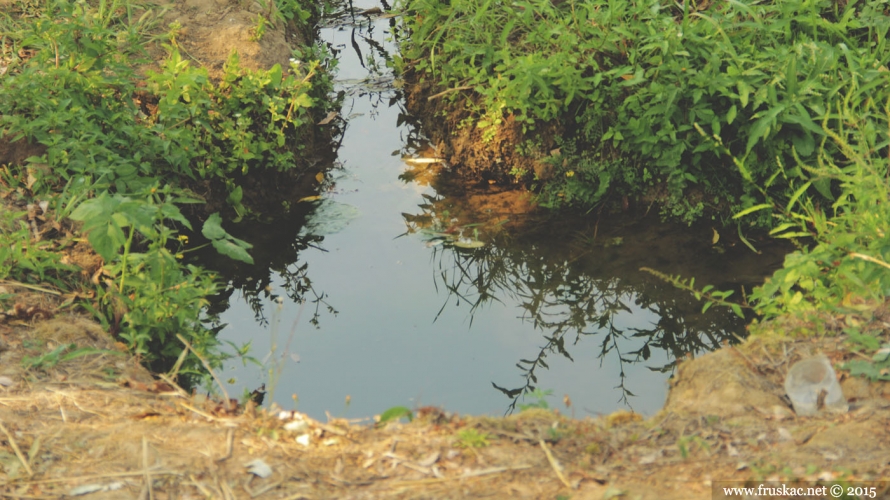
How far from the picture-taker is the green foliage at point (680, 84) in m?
3.86

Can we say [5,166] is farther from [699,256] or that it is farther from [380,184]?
[699,256]

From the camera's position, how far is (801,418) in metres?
2.38

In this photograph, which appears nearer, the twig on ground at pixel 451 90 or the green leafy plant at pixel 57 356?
the green leafy plant at pixel 57 356

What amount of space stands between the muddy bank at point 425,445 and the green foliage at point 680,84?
158 centimetres

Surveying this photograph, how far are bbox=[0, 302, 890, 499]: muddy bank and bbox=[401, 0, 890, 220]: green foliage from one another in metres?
1.58

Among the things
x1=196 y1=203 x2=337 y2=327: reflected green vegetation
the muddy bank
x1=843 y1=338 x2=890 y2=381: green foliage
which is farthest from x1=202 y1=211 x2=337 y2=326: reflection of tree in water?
x1=843 y1=338 x2=890 y2=381: green foliage

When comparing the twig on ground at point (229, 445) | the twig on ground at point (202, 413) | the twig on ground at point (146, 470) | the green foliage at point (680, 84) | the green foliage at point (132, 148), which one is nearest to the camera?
the twig on ground at point (146, 470)

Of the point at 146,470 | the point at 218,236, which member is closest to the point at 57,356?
the point at 218,236

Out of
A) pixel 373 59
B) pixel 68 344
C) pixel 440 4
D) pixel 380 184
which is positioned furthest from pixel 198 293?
pixel 373 59

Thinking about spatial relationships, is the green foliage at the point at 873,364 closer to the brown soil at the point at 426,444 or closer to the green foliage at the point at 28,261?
the brown soil at the point at 426,444

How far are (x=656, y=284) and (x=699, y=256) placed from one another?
13.0 inches

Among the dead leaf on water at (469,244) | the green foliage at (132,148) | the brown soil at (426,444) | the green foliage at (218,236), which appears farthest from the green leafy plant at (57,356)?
the dead leaf on water at (469,244)

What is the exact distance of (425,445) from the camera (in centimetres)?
229

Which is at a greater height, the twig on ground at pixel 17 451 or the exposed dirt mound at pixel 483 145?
the exposed dirt mound at pixel 483 145
